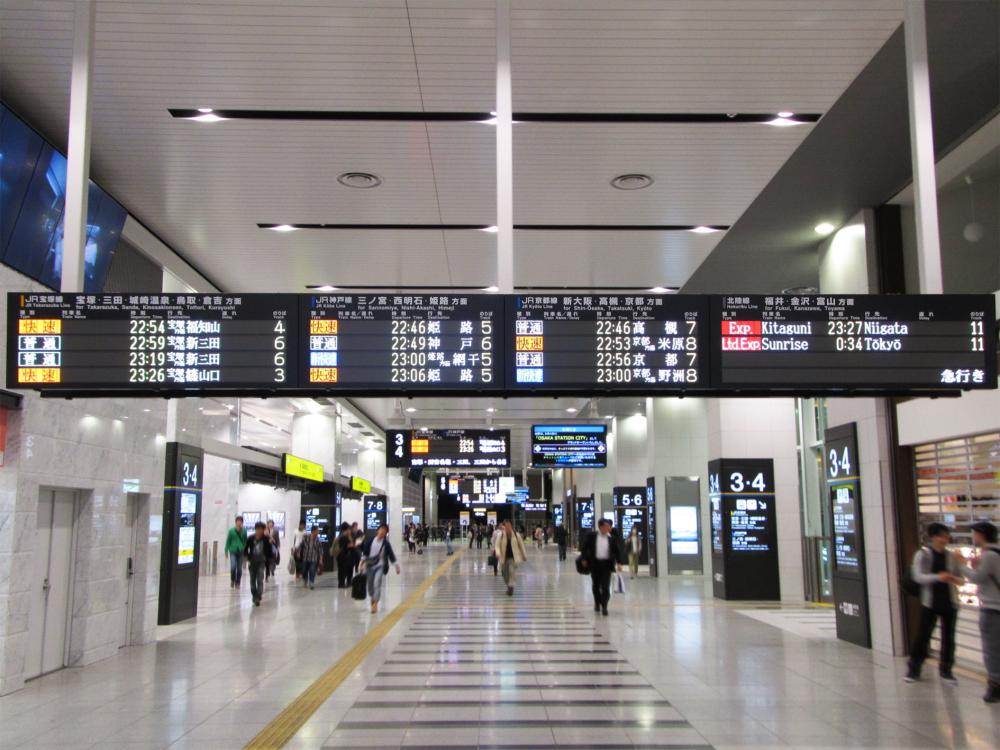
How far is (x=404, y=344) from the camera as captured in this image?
6379 mm

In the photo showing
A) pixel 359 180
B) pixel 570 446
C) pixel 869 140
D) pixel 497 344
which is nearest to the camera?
pixel 497 344

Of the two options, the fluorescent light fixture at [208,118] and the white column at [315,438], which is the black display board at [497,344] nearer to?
the fluorescent light fixture at [208,118]

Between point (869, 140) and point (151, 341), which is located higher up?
point (869, 140)

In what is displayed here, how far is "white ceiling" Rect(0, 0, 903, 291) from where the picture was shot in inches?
247

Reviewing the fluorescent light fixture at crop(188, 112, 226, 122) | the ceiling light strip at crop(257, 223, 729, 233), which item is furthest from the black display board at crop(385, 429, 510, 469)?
the fluorescent light fixture at crop(188, 112, 226, 122)

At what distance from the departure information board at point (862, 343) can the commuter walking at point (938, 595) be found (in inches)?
108

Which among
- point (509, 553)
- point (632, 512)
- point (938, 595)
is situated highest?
point (632, 512)

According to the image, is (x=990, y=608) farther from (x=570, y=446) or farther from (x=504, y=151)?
(x=570, y=446)

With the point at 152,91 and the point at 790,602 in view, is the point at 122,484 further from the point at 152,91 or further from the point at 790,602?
the point at 790,602

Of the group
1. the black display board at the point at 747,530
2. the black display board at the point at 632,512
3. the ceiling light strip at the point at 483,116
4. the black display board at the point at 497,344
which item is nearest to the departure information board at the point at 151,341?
the black display board at the point at 497,344

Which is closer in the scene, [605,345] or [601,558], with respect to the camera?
[605,345]

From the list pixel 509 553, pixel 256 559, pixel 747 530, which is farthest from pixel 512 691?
pixel 509 553

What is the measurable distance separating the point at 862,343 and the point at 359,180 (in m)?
5.46

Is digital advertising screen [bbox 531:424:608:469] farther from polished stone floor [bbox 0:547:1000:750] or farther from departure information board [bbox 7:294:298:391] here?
departure information board [bbox 7:294:298:391]
